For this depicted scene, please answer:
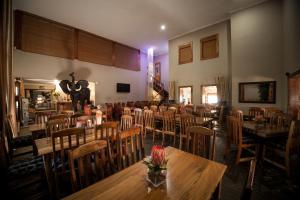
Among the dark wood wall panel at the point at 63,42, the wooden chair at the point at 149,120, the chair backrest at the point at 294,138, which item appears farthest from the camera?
the dark wood wall panel at the point at 63,42

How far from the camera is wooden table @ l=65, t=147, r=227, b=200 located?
98 centimetres

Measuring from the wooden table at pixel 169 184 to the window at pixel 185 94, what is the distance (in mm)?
7444

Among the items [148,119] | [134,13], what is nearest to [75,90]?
[148,119]

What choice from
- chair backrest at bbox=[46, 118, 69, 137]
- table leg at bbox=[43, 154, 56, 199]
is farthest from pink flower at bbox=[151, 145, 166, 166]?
chair backrest at bbox=[46, 118, 69, 137]

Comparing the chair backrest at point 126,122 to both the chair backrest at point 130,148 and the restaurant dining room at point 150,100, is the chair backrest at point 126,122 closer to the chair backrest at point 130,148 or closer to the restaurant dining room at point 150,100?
the restaurant dining room at point 150,100

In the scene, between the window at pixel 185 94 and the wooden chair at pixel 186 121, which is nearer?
the wooden chair at pixel 186 121

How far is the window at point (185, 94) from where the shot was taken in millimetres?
8570

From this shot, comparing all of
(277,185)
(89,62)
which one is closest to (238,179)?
(277,185)

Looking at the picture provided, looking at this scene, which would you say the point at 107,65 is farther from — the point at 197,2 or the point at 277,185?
the point at 277,185

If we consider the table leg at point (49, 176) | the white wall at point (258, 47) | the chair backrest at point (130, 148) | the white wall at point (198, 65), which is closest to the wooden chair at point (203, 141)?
the chair backrest at point (130, 148)

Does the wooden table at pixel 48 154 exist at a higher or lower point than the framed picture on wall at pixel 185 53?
lower

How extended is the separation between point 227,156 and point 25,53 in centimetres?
842

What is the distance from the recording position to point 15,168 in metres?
2.08

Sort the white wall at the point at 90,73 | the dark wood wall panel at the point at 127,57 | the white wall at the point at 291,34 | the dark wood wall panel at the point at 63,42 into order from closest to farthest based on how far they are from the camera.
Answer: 1. the white wall at the point at 291,34
2. the dark wood wall panel at the point at 63,42
3. the white wall at the point at 90,73
4. the dark wood wall panel at the point at 127,57
